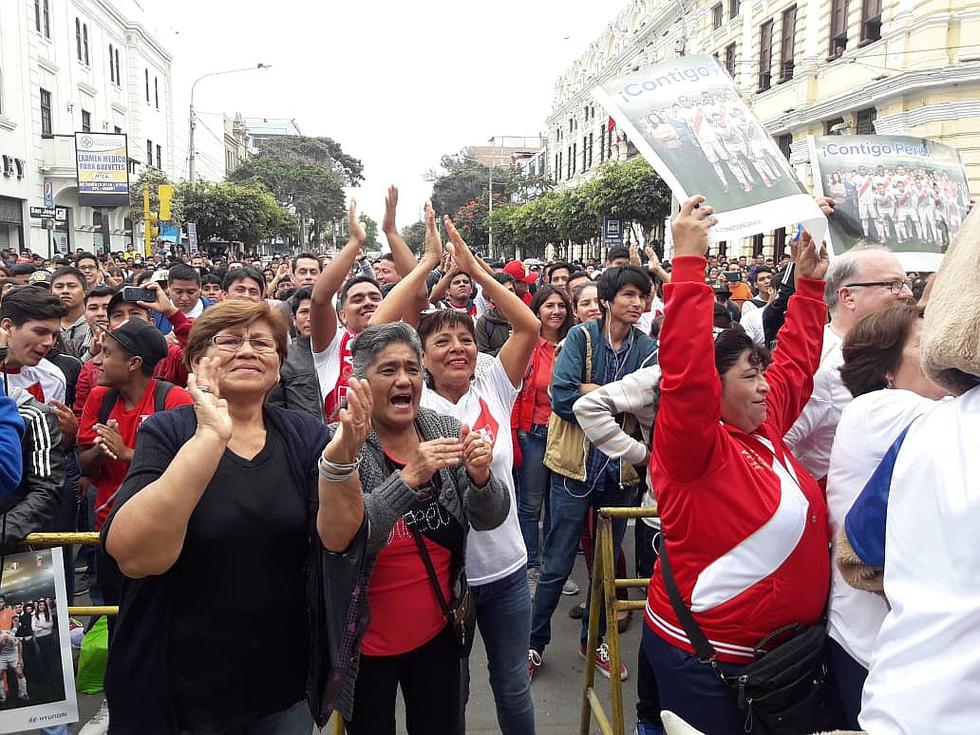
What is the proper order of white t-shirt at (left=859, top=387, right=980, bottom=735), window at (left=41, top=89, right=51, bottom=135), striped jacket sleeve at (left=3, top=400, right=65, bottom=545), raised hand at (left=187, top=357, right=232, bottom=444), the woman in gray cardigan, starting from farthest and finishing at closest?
1. window at (left=41, top=89, right=51, bottom=135)
2. striped jacket sleeve at (left=3, top=400, right=65, bottom=545)
3. the woman in gray cardigan
4. raised hand at (left=187, top=357, right=232, bottom=444)
5. white t-shirt at (left=859, top=387, right=980, bottom=735)

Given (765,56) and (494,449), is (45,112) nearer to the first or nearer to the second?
(765,56)

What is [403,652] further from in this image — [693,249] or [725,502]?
[693,249]

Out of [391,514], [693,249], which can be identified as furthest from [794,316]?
[391,514]

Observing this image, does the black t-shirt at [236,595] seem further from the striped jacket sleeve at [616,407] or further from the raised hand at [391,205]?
the raised hand at [391,205]

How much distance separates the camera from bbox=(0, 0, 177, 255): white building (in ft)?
94.1

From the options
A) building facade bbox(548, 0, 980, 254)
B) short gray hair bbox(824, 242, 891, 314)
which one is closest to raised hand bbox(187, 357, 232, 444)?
short gray hair bbox(824, 242, 891, 314)

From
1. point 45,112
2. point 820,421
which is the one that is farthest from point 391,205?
point 45,112

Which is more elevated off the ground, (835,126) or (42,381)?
(835,126)

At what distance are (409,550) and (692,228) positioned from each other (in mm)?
1329

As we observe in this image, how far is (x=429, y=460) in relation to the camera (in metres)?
2.24

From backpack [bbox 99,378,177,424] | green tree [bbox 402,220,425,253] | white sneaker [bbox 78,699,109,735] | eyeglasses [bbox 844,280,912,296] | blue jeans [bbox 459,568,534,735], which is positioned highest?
green tree [bbox 402,220,425,253]

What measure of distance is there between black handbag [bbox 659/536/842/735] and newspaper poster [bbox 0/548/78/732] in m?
2.15

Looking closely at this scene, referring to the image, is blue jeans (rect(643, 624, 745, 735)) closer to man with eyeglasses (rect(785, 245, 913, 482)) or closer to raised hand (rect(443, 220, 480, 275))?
man with eyeglasses (rect(785, 245, 913, 482))

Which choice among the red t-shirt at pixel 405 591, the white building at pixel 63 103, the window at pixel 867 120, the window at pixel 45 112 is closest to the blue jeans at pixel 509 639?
the red t-shirt at pixel 405 591
